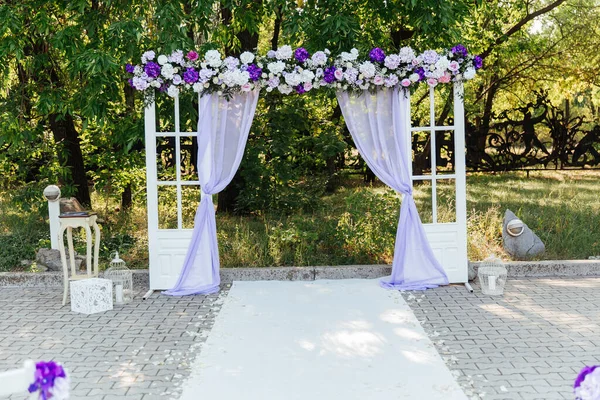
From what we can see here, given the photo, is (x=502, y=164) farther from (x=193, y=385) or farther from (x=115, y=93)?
(x=193, y=385)

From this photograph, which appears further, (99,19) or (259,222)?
(259,222)

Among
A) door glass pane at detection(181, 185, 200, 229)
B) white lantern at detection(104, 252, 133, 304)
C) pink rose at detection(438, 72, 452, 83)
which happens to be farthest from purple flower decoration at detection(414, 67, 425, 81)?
door glass pane at detection(181, 185, 200, 229)

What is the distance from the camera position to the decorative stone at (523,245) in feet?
27.2

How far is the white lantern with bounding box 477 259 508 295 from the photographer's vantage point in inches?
277

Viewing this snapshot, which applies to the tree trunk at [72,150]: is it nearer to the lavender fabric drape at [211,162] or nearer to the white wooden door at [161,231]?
the white wooden door at [161,231]

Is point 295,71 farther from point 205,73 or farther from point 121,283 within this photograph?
point 121,283

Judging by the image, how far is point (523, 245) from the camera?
8.30 meters

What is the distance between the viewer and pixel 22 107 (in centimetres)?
907

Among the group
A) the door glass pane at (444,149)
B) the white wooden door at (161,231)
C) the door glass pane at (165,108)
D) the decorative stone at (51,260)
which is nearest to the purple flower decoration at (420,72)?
the white wooden door at (161,231)

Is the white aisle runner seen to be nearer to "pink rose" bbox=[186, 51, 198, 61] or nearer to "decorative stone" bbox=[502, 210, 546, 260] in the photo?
"decorative stone" bbox=[502, 210, 546, 260]

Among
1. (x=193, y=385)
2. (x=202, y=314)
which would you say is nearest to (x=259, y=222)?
(x=202, y=314)

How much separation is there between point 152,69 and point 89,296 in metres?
2.27

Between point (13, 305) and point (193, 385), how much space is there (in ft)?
10.3

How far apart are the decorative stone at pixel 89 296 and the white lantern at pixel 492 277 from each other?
A: 11.9 ft
